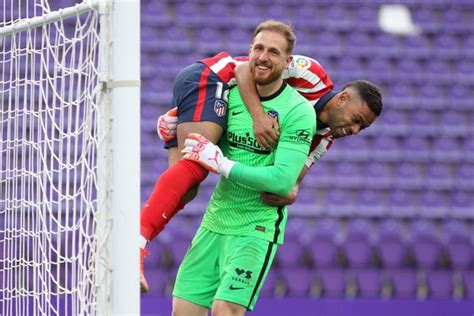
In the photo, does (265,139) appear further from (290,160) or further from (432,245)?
(432,245)

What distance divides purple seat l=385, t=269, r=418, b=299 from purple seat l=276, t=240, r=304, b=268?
3.24 feet

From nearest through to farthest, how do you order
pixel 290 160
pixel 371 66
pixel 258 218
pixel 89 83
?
pixel 89 83 → pixel 290 160 → pixel 258 218 → pixel 371 66

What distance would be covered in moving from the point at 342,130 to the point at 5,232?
162 centimetres

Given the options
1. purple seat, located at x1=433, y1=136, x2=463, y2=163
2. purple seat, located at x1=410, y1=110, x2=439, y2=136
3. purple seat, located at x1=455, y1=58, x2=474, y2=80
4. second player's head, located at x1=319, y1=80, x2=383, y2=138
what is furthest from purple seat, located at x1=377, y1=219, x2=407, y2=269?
second player's head, located at x1=319, y1=80, x2=383, y2=138

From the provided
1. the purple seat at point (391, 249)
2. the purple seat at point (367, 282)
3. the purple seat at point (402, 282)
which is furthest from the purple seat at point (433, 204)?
the purple seat at point (367, 282)

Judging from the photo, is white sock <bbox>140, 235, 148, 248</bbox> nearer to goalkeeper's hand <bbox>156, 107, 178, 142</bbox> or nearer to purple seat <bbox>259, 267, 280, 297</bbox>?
goalkeeper's hand <bbox>156, 107, 178, 142</bbox>

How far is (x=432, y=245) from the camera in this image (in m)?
10.1

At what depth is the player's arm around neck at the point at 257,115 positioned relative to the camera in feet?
13.6

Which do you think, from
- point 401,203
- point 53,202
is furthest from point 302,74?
point 401,203

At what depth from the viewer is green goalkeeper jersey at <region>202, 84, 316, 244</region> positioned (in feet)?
13.3

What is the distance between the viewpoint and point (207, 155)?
3977 mm

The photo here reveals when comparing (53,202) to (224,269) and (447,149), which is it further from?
(447,149)

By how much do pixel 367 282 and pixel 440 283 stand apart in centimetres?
82

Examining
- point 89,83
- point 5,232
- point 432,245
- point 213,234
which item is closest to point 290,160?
point 213,234
